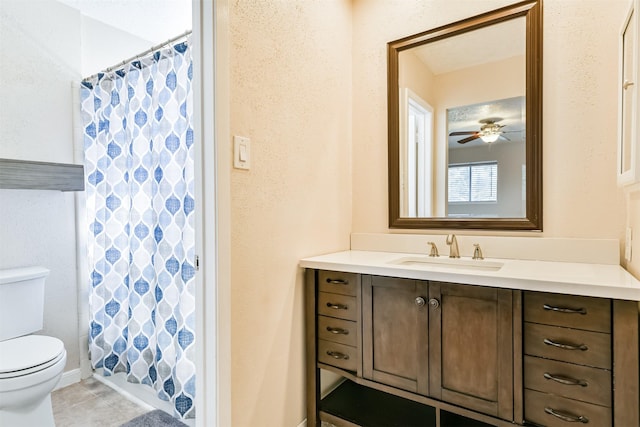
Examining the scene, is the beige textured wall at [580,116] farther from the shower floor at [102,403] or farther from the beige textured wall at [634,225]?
the shower floor at [102,403]

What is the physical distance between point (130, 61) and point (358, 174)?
154cm

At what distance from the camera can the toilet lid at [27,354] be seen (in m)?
1.59

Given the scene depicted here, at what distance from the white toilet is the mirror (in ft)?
6.42

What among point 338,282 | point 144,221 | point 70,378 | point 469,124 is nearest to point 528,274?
point 338,282

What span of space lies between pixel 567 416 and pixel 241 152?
4.77 ft

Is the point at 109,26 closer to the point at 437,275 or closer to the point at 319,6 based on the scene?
the point at 319,6

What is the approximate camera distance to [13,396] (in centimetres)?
157

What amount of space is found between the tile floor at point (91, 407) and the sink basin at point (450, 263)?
68.7 inches

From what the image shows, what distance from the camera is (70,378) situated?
2.31 meters

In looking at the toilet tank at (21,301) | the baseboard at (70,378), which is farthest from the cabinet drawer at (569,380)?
the baseboard at (70,378)

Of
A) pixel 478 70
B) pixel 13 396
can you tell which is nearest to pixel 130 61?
pixel 13 396

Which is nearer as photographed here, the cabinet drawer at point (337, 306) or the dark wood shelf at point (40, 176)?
the cabinet drawer at point (337, 306)

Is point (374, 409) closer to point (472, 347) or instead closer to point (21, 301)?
point (472, 347)

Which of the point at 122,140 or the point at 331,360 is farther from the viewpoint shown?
the point at 122,140
